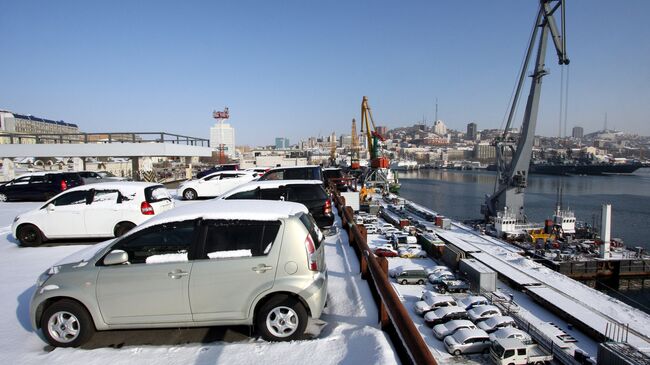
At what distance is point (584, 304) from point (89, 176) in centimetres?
2737

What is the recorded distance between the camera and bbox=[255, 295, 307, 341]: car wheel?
3.26 meters

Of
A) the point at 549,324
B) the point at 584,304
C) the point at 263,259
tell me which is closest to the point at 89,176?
the point at 263,259

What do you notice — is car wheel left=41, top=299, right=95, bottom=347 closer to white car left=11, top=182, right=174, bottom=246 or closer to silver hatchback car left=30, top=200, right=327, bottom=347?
silver hatchback car left=30, top=200, right=327, bottom=347

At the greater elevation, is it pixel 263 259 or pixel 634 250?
pixel 263 259

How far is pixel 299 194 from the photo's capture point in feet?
25.0

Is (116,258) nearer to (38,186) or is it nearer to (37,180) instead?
(38,186)

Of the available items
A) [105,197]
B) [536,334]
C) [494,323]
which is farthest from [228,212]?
[536,334]

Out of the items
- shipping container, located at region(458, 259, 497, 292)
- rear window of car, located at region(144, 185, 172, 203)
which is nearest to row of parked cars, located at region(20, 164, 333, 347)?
rear window of car, located at region(144, 185, 172, 203)

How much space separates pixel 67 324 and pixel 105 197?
4.76 m

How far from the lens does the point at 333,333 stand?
3434 mm

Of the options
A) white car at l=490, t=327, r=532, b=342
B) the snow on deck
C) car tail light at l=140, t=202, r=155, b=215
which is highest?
car tail light at l=140, t=202, r=155, b=215

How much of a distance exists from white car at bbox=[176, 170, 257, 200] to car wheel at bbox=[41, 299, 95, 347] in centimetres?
1133

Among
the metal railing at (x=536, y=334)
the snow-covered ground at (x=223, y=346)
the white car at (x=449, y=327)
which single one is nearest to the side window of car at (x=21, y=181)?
the snow-covered ground at (x=223, y=346)

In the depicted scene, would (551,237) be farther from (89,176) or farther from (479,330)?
(89,176)
